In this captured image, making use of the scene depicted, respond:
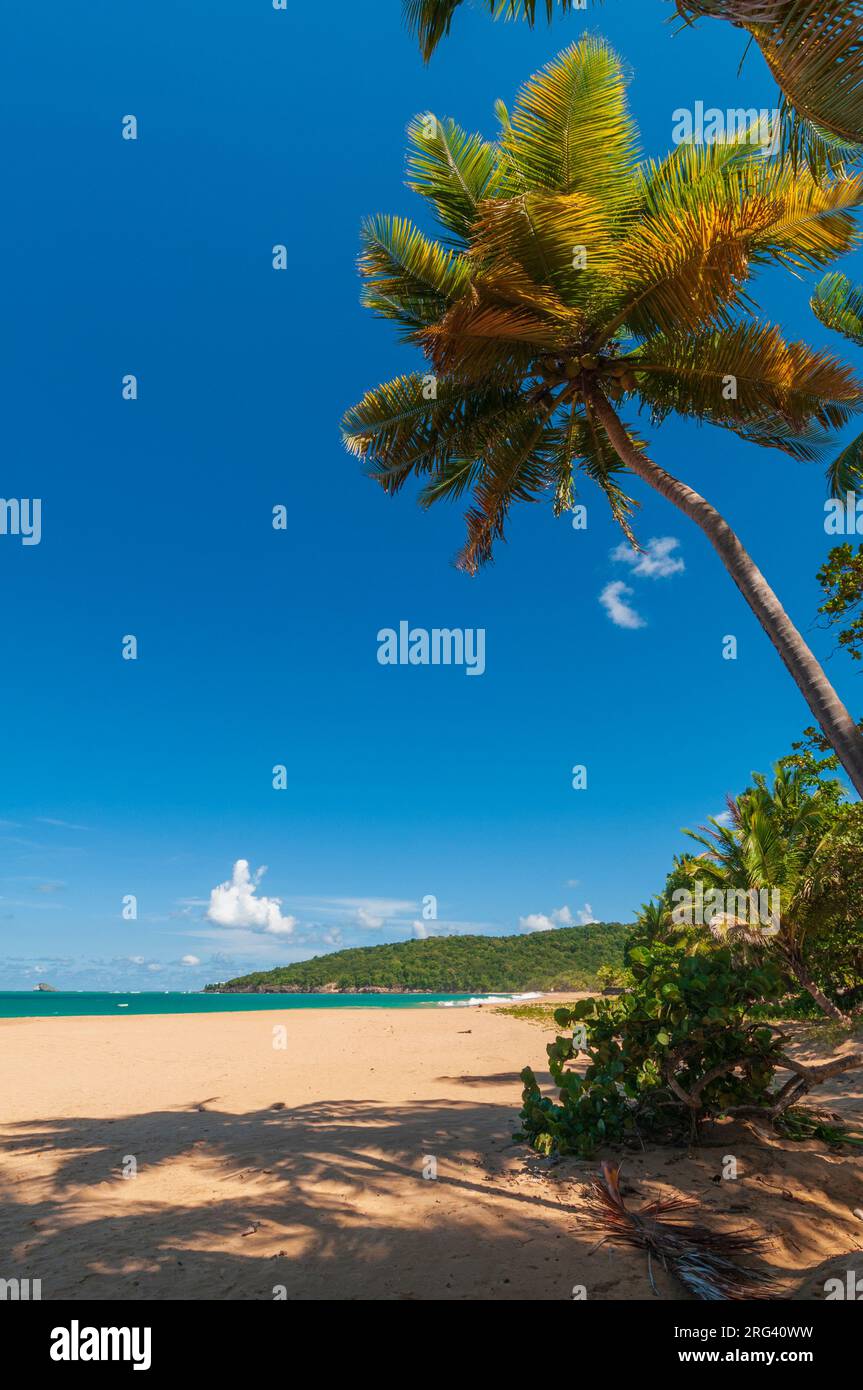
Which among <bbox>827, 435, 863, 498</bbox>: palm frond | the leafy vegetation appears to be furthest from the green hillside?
the leafy vegetation

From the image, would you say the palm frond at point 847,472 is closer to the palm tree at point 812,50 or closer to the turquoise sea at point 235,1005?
the palm tree at point 812,50

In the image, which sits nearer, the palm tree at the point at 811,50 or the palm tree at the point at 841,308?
the palm tree at the point at 811,50

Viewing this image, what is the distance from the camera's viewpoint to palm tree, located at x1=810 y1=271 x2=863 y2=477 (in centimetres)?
1134

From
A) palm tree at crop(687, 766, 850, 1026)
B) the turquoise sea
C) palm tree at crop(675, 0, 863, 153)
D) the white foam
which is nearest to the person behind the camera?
palm tree at crop(675, 0, 863, 153)

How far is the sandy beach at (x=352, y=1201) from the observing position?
157 inches

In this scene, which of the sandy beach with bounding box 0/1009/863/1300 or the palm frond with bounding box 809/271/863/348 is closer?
the sandy beach with bounding box 0/1009/863/1300

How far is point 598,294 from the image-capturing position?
823 cm

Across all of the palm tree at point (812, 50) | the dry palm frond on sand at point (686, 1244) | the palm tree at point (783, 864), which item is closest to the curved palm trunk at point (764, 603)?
the dry palm frond on sand at point (686, 1244)

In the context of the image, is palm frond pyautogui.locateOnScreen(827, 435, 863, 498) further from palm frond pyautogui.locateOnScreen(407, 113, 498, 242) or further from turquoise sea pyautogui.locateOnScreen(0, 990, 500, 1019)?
turquoise sea pyautogui.locateOnScreen(0, 990, 500, 1019)

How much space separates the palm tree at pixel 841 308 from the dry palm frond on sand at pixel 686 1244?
10655 mm

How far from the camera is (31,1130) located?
8133 mm

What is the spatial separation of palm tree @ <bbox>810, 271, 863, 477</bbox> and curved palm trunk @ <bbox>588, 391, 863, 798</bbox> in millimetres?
4889

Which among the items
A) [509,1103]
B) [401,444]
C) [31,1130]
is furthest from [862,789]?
[31,1130]
